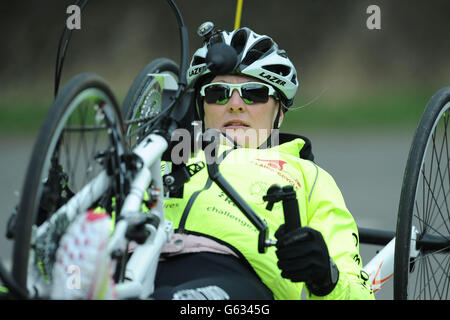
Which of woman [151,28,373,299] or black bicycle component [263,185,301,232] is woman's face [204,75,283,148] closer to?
woman [151,28,373,299]

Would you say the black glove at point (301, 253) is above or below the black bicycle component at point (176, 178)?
below

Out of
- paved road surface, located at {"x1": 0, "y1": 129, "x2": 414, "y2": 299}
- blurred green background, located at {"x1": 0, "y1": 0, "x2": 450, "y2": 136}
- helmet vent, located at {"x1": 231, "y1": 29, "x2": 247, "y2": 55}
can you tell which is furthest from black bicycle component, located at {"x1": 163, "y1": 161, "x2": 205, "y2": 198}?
blurred green background, located at {"x1": 0, "y1": 0, "x2": 450, "y2": 136}

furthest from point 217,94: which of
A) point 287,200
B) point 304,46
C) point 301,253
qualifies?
point 304,46

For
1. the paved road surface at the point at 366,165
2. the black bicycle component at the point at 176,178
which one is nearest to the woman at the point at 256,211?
the black bicycle component at the point at 176,178

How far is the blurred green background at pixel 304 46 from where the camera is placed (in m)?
13.1

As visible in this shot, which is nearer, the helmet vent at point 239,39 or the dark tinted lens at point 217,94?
the dark tinted lens at point 217,94

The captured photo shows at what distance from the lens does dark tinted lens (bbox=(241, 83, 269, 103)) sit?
343 cm

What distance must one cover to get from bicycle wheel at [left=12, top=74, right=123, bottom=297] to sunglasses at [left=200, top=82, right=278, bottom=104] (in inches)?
42.8

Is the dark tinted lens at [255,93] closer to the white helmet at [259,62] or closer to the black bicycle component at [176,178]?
the white helmet at [259,62]

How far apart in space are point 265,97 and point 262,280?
0.97 m

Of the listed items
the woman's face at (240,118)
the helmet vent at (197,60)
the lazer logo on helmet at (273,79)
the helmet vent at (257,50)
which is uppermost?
the helmet vent at (257,50)

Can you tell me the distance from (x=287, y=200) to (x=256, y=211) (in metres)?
0.55

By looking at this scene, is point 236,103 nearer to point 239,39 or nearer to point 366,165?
point 239,39

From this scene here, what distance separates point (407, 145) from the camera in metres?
10.8
